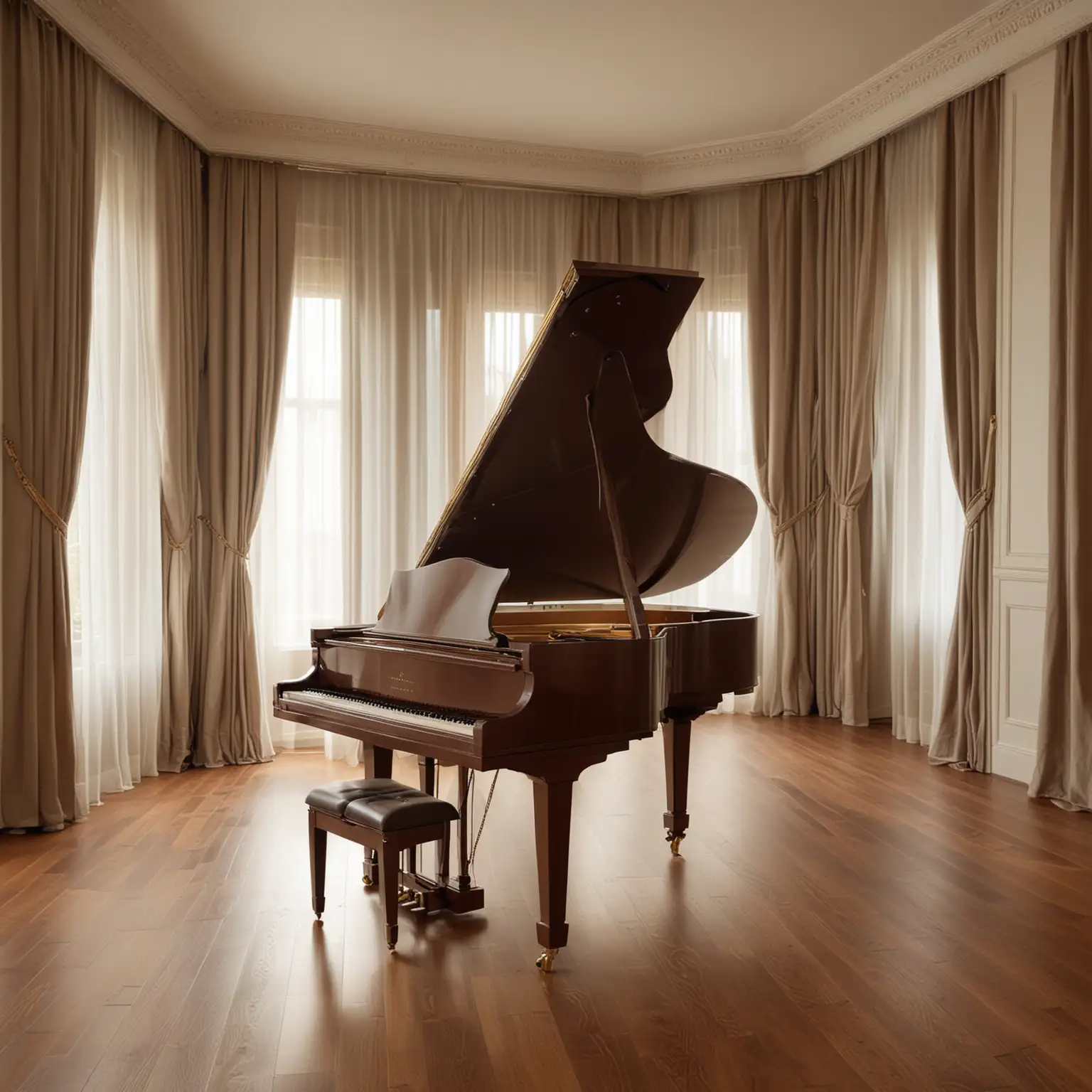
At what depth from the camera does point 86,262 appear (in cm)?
478

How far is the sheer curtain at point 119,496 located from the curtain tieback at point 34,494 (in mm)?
357

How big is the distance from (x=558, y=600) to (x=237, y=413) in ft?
9.01

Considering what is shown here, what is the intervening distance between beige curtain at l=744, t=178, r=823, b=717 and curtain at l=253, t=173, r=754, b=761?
95cm

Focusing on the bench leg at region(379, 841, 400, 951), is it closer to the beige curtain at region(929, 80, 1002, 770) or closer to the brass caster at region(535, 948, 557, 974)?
the brass caster at region(535, 948, 557, 974)

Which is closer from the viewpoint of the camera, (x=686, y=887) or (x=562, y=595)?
(x=686, y=887)

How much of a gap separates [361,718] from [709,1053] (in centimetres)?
143

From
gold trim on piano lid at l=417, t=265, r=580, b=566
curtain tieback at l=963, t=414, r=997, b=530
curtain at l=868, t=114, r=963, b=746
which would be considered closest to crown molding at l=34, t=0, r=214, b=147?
gold trim on piano lid at l=417, t=265, r=580, b=566

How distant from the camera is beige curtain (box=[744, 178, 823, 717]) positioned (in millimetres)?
6922

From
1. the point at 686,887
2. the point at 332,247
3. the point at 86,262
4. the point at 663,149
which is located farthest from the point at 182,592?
the point at 663,149

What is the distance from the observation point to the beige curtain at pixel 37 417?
439cm

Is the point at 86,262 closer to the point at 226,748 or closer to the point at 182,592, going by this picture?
the point at 182,592

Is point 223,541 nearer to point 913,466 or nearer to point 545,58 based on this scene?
point 545,58

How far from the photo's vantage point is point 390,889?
309 centimetres

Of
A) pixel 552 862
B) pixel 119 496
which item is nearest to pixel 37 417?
pixel 119 496
